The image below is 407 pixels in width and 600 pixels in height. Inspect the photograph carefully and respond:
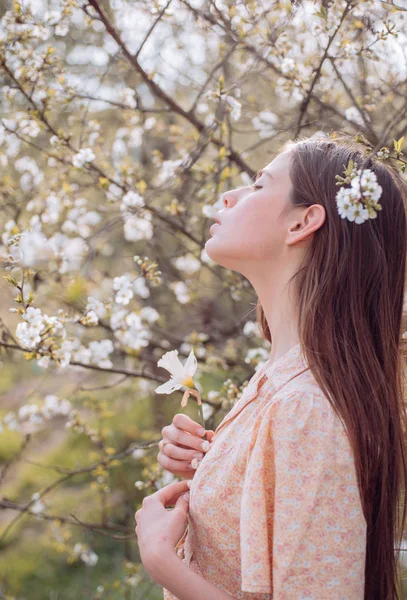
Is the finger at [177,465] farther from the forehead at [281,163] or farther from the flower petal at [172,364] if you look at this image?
the forehead at [281,163]

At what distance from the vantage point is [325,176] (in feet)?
4.45

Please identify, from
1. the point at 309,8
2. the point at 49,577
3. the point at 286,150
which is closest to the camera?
the point at 286,150

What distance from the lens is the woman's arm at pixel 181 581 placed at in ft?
3.62

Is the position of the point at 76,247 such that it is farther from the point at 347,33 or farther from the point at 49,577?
the point at 49,577

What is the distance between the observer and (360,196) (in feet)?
3.69

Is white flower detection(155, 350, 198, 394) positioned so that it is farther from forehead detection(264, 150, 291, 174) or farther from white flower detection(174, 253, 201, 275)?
white flower detection(174, 253, 201, 275)

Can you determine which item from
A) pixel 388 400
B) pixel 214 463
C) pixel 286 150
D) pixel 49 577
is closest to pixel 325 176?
pixel 286 150

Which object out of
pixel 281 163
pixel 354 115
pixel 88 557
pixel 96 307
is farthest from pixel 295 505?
pixel 88 557

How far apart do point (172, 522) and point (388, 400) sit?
0.51 meters

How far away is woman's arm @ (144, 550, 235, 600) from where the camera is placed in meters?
1.10

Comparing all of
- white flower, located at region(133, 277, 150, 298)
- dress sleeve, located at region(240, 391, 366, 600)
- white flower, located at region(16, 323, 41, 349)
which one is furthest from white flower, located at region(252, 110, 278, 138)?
dress sleeve, located at region(240, 391, 366, 600)

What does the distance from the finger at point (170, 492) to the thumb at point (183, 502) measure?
0.02m

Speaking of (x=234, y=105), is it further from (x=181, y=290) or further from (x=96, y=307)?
(x=181, y=290)

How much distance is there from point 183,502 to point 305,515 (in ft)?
1.17
